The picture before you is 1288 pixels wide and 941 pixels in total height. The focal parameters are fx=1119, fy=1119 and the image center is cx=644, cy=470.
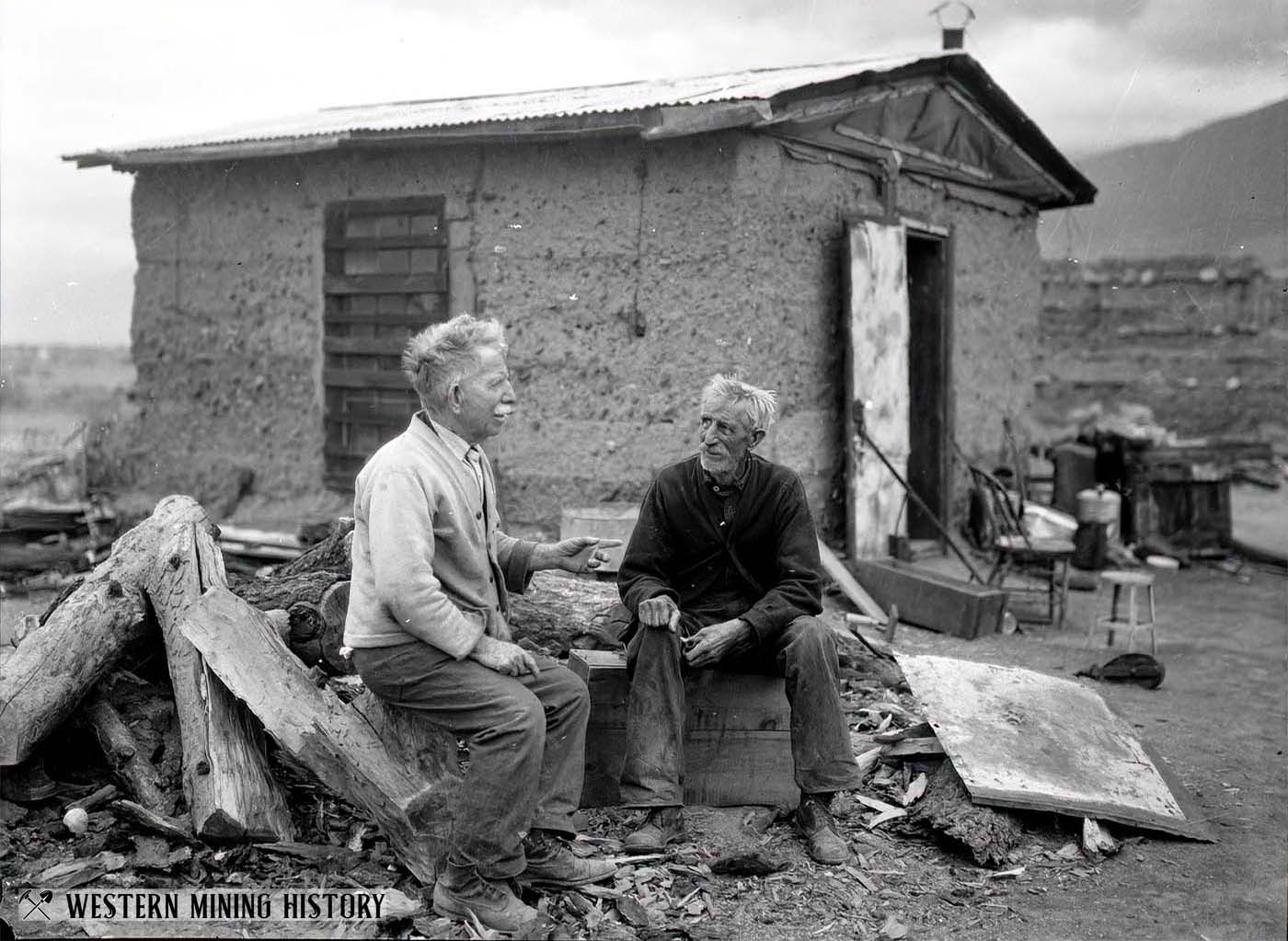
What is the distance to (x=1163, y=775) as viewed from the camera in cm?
473

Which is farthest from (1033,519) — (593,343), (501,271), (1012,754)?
(1012,754)

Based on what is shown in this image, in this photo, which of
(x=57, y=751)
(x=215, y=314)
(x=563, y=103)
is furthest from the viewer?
(x=215, y=314)

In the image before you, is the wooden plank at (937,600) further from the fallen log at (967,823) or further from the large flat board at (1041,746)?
the fallen log at (967,823)

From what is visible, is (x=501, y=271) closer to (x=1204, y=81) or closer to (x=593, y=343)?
(x=593, y=343)

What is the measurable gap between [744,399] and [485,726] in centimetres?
161

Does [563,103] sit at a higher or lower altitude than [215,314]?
higher

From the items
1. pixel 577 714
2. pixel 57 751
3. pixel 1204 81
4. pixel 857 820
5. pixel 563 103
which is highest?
pixel 563 103

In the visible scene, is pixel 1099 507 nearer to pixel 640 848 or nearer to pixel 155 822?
pixel 640 848

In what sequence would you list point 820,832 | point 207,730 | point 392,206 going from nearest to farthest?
point 207,730 < point 820,832 < point 392,206

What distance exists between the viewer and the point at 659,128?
7.19 meters

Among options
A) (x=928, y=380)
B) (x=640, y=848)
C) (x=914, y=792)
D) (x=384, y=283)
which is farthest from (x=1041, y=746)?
(x=384, y=283)

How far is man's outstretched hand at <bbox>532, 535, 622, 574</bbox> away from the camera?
392cm

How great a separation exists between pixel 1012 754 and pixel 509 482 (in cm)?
465

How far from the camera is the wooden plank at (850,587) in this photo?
7730 millimetres
